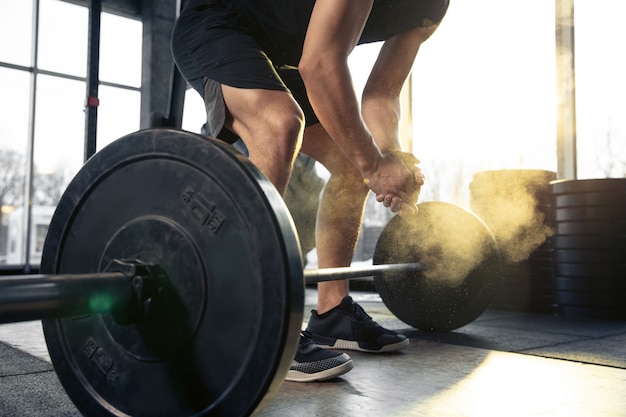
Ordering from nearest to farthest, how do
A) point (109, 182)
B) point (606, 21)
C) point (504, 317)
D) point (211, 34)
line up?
point (109, 182)
point (211, 34)
point (504, 317)
point (606, 21)

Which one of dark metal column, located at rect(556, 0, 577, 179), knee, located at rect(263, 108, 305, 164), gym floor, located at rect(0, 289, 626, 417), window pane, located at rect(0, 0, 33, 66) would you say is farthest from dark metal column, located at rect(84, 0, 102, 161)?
window pane, located at rect(0, 0, 33, 66)

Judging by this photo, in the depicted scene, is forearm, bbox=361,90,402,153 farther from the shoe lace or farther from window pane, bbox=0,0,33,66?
window pane, bbox=0,0,33,66

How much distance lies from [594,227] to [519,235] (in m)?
0.42

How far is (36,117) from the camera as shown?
591 centimetres

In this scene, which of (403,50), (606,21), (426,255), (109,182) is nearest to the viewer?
(109,182)

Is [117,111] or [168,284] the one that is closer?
[168,284]

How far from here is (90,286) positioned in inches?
28.1

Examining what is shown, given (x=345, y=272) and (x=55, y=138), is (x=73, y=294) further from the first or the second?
(x=55, y=138)

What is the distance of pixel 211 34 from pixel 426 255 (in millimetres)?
1072

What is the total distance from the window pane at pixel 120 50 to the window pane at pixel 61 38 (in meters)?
0.25

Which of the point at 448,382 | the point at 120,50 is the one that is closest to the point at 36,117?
the point at 120,50

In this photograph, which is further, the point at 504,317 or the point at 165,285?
the point at 504,317

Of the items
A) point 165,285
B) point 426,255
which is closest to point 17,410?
point 165,285

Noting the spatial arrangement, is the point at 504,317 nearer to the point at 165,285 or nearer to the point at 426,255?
the point at 426,255
